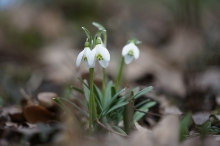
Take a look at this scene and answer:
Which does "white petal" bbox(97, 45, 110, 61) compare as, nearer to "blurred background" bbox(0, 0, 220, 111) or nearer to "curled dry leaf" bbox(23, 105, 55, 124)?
"curled dry leaf" bbox(23, 105, 55, 124)

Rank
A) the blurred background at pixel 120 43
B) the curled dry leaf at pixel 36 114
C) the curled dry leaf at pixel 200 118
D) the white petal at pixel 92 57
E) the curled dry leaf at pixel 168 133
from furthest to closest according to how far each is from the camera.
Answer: the blurred background at pixel 120 43
the curled dry leaf at pixel 36 114
the curled dry leaf at pixel 200 118
the white petal at pixel 92 57
the curled dry leaf at pixel 168 133

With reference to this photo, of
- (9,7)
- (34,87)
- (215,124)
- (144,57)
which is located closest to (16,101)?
(34,87)

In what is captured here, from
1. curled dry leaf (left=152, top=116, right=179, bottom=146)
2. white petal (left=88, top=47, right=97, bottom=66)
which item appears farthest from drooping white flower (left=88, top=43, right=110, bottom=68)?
curled dry leaf (left=152, top=116, right=179, bottom=146)

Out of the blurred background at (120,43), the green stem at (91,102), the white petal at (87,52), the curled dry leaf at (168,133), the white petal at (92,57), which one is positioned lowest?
the curled dry leaf at (168,133)

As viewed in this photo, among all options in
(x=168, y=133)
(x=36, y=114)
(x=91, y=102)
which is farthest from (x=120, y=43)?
(x=168, y=133)

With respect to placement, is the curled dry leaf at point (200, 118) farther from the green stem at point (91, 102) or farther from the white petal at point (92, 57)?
the white petal at point (92, 57)

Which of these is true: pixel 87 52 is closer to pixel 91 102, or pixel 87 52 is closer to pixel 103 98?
pixel 91 102

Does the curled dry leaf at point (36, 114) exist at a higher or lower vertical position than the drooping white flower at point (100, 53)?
lower

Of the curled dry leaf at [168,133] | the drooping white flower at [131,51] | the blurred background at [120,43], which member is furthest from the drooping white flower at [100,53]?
the blurred background at [120,43]
